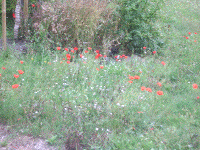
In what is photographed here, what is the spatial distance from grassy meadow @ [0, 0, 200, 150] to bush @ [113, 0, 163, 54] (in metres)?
0.98

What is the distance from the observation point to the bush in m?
5.68

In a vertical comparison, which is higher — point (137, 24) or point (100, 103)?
point (137, 24)

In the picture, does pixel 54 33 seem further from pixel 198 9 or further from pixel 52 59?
pixel 198 9

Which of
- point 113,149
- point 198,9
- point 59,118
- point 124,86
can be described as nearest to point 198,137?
point 113,149

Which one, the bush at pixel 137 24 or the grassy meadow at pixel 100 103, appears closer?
the grassy meadow at pixel 100 103

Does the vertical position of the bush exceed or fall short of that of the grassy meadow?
it exceeds it

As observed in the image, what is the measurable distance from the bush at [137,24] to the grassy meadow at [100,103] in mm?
978

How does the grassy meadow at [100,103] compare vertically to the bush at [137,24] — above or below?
below

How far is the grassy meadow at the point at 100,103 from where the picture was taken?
2863 mm

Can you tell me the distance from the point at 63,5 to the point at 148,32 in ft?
7.05

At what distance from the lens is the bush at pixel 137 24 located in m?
5.68

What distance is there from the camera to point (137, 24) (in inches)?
224

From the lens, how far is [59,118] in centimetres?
314

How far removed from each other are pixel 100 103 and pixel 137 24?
9.63 ft
